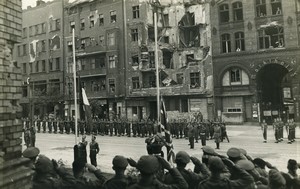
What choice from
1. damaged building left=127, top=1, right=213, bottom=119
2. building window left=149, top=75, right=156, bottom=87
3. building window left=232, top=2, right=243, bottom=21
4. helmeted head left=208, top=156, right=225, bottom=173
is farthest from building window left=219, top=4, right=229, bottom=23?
helmeted head left=208, top=156, right=225, bottom=173

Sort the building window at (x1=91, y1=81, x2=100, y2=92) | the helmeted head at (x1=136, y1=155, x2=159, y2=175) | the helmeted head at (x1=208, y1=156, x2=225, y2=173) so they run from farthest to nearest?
1. the building window at (x1=91, y1=81, x2=100, y2=92)
2. the helmeted head at (x1=208, y1=156, x2=225, y2=173)
3. the helmeted head at (x1=136, y1=155, x2=159, y2=175)

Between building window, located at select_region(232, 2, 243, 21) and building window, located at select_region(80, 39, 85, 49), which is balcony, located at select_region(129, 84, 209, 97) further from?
building window, located at select_region(80, 39, 85, 49)

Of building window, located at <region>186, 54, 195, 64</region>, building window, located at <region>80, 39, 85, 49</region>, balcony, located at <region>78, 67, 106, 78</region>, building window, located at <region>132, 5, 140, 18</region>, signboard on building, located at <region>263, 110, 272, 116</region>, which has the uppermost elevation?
building window, located at <region>132, 5, 140, 18</region>

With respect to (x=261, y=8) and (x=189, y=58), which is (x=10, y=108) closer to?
(x=261, y=8)

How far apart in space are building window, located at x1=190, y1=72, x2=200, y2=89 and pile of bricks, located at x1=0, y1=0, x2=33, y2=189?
81.6 ft

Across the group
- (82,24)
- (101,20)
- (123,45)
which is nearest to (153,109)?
(123,45)

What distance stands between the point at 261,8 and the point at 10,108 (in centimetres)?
2586

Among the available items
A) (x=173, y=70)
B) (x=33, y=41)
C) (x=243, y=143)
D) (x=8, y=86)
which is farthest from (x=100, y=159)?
(x=33, y=41)

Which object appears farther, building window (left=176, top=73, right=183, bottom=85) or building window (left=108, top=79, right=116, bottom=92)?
building window (left=108, top=79, right=116, bottom=92)

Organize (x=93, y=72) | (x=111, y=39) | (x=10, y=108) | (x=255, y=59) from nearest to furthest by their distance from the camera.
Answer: (x=10, y=108)
(x=255, y=59)
(x=111, y=39)
(x=93, y=72)

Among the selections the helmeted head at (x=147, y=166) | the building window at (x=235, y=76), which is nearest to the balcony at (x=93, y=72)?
the building window at (x=235, y=76)

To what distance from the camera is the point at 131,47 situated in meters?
33.0

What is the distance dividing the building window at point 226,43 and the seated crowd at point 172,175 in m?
24.4

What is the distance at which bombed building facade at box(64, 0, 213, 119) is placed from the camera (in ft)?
104
